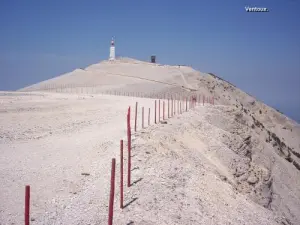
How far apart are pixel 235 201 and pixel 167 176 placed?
2.28 meters

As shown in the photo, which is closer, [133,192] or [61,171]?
[133,192]

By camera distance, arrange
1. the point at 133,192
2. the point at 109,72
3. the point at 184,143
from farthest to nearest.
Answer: the point at 109,72 < the point at 184,143 < the point at 133,192

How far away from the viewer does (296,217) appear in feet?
63.4

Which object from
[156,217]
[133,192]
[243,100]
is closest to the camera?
[156,217]

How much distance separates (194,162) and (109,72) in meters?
59.8

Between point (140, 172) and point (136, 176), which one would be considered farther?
point (140, 172)

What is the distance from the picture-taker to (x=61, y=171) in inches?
494

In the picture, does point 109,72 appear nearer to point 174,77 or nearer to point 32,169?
point 174,77

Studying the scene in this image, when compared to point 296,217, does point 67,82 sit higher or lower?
higher

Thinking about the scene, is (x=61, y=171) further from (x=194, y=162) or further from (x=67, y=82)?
(x=67, y=82)

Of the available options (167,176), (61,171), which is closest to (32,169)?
(61,171)

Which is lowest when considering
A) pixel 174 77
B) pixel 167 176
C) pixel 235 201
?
pixel 235 201

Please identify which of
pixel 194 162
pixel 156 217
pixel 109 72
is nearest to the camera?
pixel 156 217

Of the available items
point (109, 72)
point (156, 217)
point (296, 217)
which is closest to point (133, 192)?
point (156, 217)
